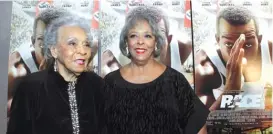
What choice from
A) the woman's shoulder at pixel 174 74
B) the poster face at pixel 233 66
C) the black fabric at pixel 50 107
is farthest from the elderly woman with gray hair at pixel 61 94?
the poster face at pixel 233 66

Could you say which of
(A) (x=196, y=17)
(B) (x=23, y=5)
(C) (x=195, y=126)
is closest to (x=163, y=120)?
(C) (x=195, y=126)

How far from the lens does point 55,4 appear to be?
5.47 feet

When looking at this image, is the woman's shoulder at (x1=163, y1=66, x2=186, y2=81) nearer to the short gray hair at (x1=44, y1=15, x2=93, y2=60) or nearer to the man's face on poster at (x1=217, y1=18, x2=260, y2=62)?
the man's face on poster at (x1=217, y1=18, x2=260, y2=62)

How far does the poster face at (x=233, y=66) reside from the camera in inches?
63.7

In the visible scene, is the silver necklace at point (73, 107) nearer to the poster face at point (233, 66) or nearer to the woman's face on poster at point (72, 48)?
the woman's face on poster at point (72, 48)

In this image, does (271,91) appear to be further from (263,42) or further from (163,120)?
(163,120)

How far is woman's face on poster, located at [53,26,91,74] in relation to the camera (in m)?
1.42

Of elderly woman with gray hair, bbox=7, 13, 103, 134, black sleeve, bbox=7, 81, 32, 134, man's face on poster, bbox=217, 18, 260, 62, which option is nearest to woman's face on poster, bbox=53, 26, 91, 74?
elderly woman with gray hair, bbox=7, 13, 103, 134

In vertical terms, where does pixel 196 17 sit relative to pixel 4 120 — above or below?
above

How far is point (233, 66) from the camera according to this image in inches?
64.6

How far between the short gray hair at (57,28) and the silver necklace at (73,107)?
0.21 m

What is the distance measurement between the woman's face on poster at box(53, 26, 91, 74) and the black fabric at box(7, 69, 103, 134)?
0.07m

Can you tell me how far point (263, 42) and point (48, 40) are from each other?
1217mm

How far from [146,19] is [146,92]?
0.42m
